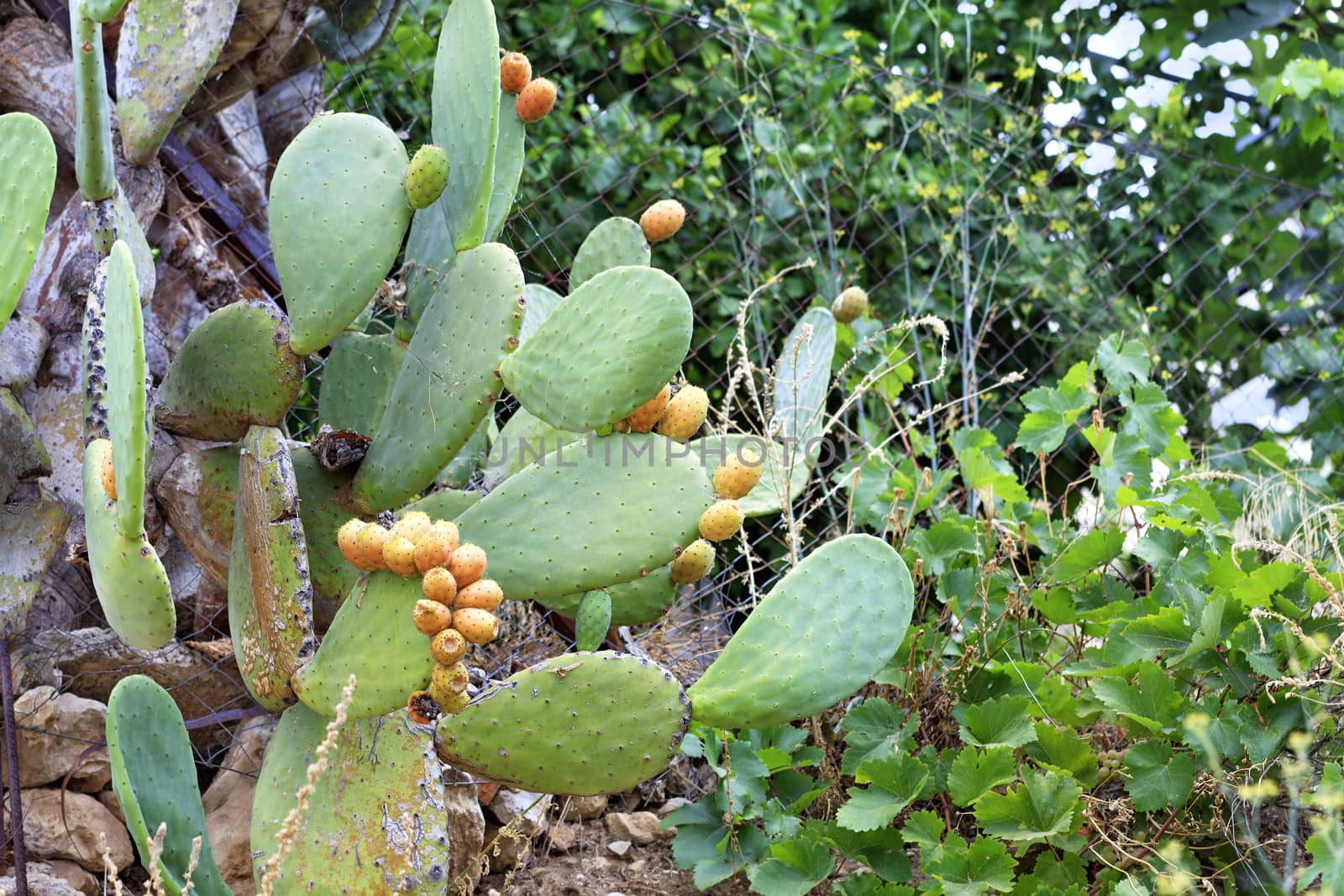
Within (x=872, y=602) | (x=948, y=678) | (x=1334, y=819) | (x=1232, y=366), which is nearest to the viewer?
(x=1334, y=819)

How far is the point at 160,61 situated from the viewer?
1858 mm

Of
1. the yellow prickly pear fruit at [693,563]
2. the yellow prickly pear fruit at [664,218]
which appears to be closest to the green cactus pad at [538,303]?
the yellow prickly pear fruit at [664,218]

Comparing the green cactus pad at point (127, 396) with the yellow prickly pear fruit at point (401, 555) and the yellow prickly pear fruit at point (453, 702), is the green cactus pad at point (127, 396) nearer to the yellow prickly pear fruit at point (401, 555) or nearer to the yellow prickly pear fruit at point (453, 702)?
the yellow prickly pear fruit at point (401, 555)

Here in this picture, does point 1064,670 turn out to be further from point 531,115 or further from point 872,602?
point 531,115

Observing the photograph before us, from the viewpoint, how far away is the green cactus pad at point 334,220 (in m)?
1.48

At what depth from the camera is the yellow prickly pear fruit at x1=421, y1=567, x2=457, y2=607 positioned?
124cm

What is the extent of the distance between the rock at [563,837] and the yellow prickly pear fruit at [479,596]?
31.4 inches

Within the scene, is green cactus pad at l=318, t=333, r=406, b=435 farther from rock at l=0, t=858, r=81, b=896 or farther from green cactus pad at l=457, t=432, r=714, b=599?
rock at l=0, t=858, r=81, b=896

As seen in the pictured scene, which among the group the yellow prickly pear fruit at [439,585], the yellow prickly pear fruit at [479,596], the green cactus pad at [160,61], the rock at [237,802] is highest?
the green cactus pad at [160,61]

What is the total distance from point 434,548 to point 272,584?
280 millimetres

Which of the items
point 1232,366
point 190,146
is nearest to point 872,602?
point 190,146

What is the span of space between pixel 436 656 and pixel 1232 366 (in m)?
2.75

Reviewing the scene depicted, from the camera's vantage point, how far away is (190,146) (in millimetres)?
2328

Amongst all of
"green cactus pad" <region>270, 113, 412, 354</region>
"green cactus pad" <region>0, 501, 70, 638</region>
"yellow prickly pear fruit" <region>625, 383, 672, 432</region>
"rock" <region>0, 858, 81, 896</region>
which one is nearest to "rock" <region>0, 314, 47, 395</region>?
"green cactus pad" <region>0, 501, 70, 638</region>
